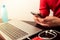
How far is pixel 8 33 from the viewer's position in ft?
2.66

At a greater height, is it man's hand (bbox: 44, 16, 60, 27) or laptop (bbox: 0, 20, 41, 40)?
man's hand (bbox: 44, 16, 60, 27)

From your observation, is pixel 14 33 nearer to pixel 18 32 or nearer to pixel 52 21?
pixel 18 32

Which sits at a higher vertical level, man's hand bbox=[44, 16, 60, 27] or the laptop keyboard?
man's hand bbox=[44, 16, 60, 27]

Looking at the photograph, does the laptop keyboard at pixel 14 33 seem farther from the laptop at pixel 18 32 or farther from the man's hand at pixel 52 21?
the man's hand at pixel 52 21

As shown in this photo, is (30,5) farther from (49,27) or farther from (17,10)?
(49,27)

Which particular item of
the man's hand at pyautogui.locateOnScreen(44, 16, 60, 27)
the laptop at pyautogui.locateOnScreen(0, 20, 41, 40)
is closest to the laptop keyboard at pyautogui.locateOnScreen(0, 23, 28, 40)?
the laptop at pyautogui.locateOnScreen(0, 20, 41, 40)

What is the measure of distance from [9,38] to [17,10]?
0.89m

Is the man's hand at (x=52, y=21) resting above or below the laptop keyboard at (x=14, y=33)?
above

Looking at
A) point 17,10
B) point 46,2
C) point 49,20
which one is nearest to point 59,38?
point 49,20

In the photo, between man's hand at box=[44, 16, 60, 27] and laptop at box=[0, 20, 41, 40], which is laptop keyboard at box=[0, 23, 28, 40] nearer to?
laptop at box=[0, 20, 41, 40]

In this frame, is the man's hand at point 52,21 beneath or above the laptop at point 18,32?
above

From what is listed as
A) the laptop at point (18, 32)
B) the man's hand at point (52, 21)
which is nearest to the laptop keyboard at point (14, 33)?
the laptop at point (18, 32)

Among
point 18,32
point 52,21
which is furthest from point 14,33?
point 52,21

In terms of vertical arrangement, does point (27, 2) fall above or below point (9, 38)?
above
